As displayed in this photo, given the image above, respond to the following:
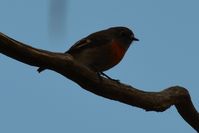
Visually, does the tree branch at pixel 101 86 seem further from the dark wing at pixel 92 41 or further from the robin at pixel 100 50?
the dark wing at pixel 92 41

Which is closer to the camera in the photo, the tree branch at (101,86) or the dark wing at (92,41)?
the tree branch at (101,86)

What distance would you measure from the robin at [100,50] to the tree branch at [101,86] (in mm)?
1423

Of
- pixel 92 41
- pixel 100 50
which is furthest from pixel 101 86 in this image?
pixel 92 41

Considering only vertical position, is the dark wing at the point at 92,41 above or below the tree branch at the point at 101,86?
above

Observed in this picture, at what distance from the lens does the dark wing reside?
283 inches

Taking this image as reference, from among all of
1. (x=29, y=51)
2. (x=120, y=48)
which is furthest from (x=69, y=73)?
(x=120, y=48)

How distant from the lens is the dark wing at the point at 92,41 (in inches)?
283

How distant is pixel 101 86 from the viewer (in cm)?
509

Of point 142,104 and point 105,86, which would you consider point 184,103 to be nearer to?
point 142,104

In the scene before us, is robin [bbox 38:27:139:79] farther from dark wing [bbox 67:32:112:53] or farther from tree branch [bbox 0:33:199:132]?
tree branch [bbox 0:33:199:132]

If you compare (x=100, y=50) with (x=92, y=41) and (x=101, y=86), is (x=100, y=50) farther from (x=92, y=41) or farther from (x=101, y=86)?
(x=101, y=86)

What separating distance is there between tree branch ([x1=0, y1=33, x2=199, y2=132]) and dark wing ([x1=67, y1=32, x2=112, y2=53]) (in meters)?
1.80

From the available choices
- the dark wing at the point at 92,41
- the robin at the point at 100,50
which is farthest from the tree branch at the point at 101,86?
the dark wing at the point at 92,41

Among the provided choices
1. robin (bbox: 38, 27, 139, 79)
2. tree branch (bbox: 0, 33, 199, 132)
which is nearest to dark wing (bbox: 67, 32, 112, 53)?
robin (bbox: 38, 27, 139, 79)
